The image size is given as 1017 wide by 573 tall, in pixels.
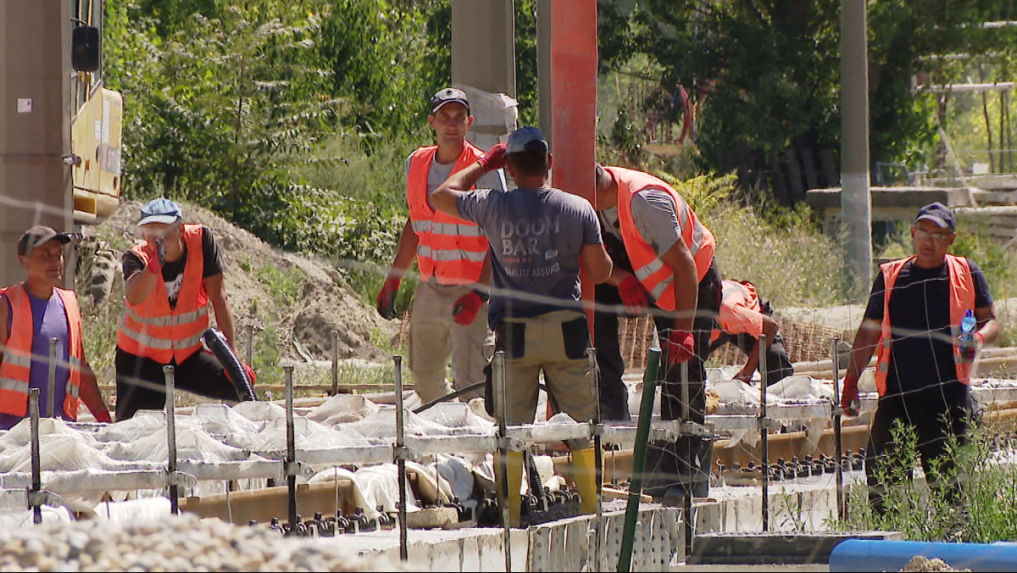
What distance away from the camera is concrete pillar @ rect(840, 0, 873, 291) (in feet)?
64.8

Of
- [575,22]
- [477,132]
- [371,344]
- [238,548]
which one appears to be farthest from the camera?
[371,344]

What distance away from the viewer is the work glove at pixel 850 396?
8.17m

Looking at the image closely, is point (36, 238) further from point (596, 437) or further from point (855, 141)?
point (855, 141)

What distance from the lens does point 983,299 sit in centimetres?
792

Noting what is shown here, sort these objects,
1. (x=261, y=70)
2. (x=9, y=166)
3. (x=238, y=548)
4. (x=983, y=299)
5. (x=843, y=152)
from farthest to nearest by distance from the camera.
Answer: (x=261, y=70)
(x=843, y=152)
(x=9, y=166)
(x=983, y=299)
(x=238, y=548)

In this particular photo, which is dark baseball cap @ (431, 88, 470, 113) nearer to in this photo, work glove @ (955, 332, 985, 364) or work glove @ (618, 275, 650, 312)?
work glove @ (618, 275, 650, 312)

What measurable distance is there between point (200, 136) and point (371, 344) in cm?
428

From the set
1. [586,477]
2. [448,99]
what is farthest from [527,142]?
[586,477]

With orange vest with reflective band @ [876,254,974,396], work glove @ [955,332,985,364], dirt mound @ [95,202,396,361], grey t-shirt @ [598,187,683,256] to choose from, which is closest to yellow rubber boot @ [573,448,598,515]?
grey t-shirt @ [598,187,683,256]

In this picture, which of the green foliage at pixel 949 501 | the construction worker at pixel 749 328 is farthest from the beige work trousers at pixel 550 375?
the construction worker at pixel 749 328

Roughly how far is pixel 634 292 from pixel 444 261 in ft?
3.86

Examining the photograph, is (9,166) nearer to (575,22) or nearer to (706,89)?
(575,22)

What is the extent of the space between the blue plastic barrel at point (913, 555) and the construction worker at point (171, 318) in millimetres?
3670

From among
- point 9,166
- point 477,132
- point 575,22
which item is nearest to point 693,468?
point 575,22
